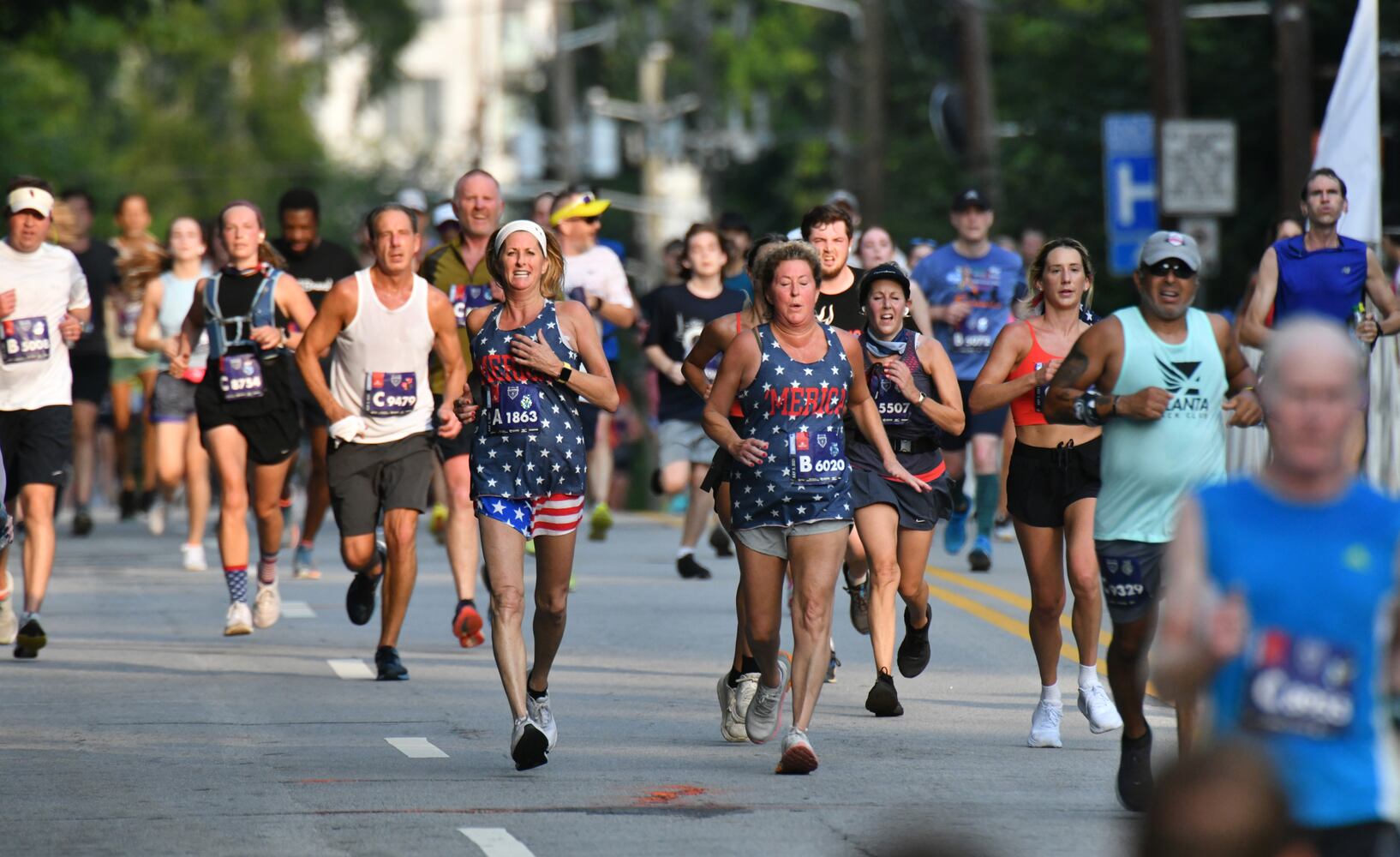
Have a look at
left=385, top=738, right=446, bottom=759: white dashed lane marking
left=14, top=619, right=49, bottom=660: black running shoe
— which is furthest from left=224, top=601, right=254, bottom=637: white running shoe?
left=385, top=738, right=446, bottom=759: white dashed lane marking

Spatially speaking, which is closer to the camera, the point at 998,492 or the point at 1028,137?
the point at 998,492

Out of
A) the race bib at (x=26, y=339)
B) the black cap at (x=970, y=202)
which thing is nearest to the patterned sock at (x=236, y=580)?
the race bib at (x=26, y=339)

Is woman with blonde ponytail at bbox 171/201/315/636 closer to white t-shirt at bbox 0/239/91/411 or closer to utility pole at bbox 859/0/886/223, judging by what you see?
white t-shirt at bbox 0/239/91/411

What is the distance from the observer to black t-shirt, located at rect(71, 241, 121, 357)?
18.5 m

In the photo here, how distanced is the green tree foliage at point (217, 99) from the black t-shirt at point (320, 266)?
39824mm

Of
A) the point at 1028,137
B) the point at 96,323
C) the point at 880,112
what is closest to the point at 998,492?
the point at 96,323

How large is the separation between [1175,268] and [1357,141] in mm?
8238

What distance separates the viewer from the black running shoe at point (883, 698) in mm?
9984

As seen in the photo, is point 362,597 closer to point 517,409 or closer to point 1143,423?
point 517,409

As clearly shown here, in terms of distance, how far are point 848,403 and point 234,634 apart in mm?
4656

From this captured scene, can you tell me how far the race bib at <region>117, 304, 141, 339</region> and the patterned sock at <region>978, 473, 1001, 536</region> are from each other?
701 centimetres

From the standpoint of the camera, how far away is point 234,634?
12.9 m

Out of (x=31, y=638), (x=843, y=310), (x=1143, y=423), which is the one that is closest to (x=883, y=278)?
(x=843, y=310)

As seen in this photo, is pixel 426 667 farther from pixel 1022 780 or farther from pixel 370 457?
pixel 1022 780
